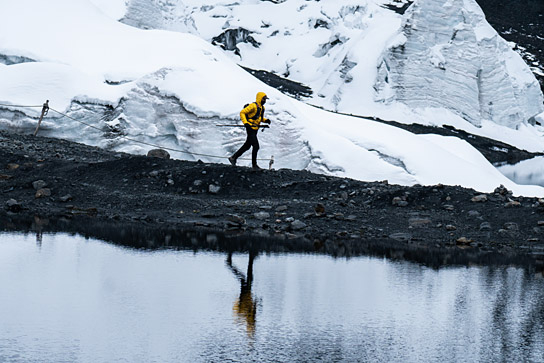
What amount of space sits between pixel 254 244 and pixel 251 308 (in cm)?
306

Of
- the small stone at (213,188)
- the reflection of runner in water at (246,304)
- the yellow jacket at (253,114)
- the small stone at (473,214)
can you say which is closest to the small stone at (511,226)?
the small stone at (473,214)

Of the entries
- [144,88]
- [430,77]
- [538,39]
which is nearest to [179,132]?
[144,88]

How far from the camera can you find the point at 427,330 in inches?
214

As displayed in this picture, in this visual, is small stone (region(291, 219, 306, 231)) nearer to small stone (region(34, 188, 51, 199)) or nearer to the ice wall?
small stone (region(34, 188, 51, 199))

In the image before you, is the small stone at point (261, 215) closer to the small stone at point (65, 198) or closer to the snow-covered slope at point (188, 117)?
the small stone at point (65, 198)

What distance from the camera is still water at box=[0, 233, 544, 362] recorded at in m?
4.71

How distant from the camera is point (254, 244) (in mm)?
8836

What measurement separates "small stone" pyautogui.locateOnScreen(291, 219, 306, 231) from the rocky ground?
16 mm

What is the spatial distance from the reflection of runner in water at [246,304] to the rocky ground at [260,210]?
153 centimetres

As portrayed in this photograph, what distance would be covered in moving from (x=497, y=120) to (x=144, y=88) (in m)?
41.1

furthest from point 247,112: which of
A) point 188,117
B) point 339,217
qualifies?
point 188,117

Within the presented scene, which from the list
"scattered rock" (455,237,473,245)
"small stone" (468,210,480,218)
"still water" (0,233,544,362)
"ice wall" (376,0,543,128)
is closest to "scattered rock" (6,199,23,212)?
"still water" (0,233,544,362)

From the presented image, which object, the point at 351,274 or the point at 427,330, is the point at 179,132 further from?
the point at 427,330

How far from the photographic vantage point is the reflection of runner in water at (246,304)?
5.37 meters
